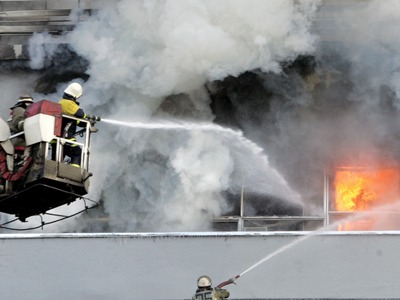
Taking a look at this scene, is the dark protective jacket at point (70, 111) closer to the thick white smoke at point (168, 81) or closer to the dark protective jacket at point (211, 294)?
the dark protective jacket at point (211, 294)

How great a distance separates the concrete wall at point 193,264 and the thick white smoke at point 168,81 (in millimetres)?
1633

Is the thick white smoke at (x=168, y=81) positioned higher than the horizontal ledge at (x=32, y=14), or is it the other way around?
the horizontal ledge at (x=32, y=14)

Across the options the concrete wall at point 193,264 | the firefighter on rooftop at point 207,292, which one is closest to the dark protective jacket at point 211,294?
the firefighter on rooftop at point 207,292

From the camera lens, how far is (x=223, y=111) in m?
17.3

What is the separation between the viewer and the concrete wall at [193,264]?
1445cm

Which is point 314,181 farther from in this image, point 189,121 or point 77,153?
point 77,153

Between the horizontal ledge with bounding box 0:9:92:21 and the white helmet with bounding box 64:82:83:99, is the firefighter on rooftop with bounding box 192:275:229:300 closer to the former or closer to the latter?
the white helmet with bounding box 64:82:83:99

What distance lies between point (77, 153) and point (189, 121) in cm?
345

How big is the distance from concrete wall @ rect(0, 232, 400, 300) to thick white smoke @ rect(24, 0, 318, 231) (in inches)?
64.3

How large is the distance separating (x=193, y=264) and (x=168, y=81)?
2993mm

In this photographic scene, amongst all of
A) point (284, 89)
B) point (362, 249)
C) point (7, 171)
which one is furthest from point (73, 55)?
point (362, 249)

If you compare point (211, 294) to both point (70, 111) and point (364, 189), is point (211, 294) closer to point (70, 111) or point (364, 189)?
point (70, 111)

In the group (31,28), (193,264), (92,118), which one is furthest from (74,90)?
(31,28)

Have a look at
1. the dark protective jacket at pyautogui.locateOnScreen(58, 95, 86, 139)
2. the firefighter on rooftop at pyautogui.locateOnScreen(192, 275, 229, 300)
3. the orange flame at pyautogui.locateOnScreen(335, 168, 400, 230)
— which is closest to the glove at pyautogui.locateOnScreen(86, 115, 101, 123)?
the dark protective jacket at pyautogui.locateOnScreen(58, 95, 86, 139)
